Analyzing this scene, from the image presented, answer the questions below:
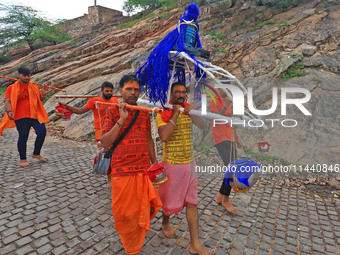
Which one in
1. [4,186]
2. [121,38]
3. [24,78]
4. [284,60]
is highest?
[121,38]

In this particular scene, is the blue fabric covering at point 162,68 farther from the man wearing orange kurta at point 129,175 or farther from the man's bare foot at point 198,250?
the man's bare foot at point 198,250

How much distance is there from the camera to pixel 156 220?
2959mm

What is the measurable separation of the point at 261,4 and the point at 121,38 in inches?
356

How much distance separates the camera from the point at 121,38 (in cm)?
1419

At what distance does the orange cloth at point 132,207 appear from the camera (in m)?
2.04

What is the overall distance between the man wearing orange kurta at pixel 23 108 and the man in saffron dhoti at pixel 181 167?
12.2 ft

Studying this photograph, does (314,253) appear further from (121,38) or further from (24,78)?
(121,38)

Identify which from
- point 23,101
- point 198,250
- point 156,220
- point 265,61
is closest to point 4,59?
point 23,101

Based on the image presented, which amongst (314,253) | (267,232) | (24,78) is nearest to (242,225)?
(267,232)

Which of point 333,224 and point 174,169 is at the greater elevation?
point 174,169

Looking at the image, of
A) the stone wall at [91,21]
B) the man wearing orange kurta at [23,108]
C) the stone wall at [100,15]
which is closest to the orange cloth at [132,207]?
the man wearing orange kurta at [23,108]

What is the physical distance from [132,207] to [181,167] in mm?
671

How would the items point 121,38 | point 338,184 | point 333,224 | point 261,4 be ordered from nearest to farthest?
point 333,224, point 338,184, point 261,4, point 121,38

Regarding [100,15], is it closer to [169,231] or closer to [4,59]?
[4,59]
